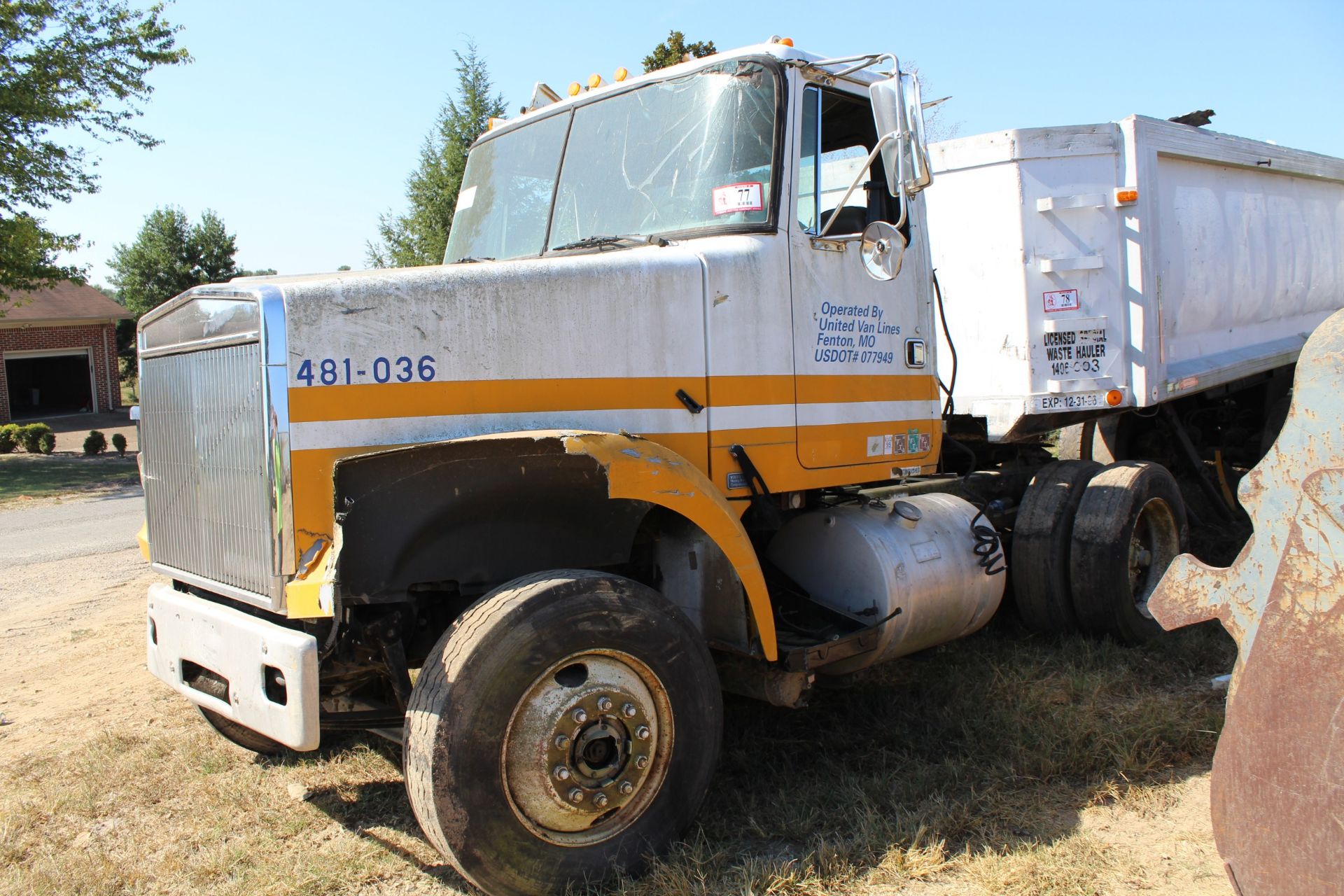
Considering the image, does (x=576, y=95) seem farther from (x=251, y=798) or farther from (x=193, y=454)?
(x=251, y=798)

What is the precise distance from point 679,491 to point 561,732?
892 mm

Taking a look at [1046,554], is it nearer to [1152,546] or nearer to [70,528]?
[1152,546]

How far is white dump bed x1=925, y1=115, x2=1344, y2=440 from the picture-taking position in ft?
20.0

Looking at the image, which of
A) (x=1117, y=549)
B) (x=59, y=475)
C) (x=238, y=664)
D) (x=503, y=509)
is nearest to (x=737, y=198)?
(x=503, y=509)

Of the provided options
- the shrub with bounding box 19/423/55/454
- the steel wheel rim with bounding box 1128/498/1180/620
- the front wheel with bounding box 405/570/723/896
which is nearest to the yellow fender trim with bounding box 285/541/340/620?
the front wheel with bounding box 405/570/723/896

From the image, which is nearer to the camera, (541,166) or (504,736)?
(504,736)

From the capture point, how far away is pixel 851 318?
4.60 metres

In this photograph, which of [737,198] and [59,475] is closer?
[737,198]

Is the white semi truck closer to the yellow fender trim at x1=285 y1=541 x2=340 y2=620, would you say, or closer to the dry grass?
the yellow fender trim at x1=285 y1=541 x2=340 y2=620

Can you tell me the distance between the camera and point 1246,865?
9.32 feet

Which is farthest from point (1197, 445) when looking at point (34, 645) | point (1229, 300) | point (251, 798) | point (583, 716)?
point (34, 645)

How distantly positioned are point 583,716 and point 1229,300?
5979 millimetres

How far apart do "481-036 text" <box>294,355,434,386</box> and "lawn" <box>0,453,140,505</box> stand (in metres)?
14.6

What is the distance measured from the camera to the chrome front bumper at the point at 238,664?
120 inches
